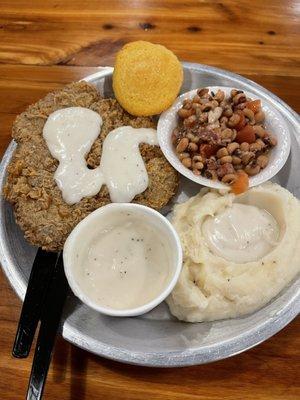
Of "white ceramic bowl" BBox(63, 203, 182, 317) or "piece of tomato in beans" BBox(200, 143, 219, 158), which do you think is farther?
"piece of tomato in beans" BBox(200, 143, 219, 158)

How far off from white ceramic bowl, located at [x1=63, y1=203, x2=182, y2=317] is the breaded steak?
195mm

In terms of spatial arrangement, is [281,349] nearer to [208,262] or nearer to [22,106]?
[208,262]

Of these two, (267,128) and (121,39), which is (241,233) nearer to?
(267,128)

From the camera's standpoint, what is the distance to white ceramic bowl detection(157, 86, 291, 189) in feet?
7.84

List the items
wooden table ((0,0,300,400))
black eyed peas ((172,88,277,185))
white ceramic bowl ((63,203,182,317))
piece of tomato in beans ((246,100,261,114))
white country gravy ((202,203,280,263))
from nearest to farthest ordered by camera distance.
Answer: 1. white ceramic bowl ((63,203,182,317))
2. white country gravy ((202,203,280,263))
3. black eyed peas ((172,88,277,185))
4. piece of tomato in beans ((246,100,261,114))
5. wooden table ((0,0,300,400))

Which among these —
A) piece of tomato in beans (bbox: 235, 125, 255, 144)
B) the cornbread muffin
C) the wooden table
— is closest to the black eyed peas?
piece of tomato in beans (bbox: 235, 125, 255, 144)

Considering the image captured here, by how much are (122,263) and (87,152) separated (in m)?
0.62

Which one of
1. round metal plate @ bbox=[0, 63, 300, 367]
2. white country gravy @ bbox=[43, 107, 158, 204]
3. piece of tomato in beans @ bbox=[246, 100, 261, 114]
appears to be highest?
piece of tomato in beans @ bbox=[246, 100, 261, 114]

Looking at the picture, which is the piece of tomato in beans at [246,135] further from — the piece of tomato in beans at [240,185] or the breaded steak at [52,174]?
the breaded steak at [52,174]

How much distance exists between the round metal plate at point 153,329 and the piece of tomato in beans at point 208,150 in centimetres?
73

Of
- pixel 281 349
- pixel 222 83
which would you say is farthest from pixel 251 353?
pixel 222 83

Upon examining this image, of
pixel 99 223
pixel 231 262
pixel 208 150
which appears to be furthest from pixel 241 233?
pixel 99 223

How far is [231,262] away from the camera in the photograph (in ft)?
7.18

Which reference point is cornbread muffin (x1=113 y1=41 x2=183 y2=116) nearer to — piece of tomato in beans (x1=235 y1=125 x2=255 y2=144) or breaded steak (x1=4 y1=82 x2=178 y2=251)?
breaded steak (x1=4 y1=82 x2=178 y2=251)
